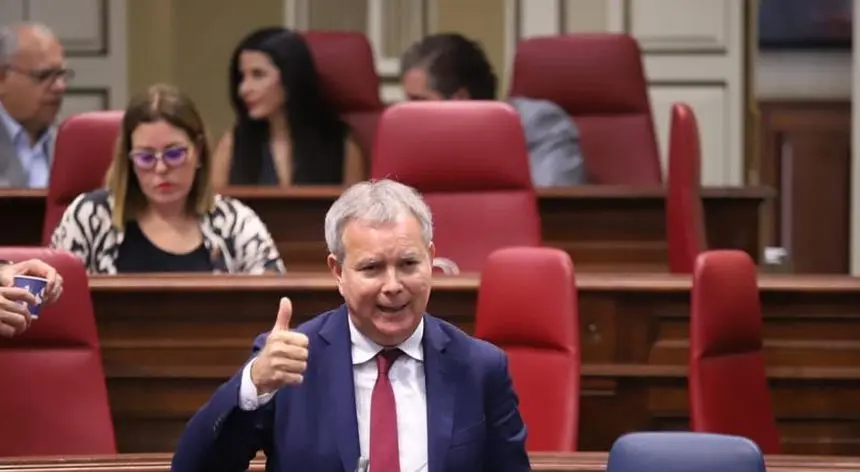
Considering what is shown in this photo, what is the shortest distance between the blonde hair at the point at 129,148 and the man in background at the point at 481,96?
127 cm

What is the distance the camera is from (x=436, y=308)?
135 inches

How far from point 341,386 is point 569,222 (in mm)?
2404

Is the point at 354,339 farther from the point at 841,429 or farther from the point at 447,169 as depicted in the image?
the point at 447,169

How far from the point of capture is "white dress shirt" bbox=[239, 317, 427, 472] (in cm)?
214

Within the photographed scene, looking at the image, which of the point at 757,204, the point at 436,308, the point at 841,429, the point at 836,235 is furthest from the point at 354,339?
the point at 836,235

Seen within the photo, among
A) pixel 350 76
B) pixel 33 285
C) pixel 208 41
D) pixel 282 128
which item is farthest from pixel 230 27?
pixel 33 285

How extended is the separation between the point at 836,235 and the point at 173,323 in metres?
→ 5.62

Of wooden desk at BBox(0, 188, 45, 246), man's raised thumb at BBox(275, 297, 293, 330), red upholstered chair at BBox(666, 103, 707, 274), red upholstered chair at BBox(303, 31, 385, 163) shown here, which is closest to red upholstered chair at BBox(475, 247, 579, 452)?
red upholstered chair at BBox(666, 103, 707, 274)

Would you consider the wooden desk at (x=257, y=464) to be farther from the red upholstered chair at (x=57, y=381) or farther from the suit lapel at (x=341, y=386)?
the red upholstered chair at (x=57, y=381)

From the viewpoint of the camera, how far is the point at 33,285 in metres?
2.75

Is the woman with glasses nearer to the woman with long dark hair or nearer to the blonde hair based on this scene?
the blonde hair

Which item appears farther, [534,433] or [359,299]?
[534,433]

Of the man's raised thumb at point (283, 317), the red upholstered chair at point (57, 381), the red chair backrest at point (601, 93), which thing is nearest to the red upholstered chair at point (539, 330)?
the red upholstered chair at point (57, 381)

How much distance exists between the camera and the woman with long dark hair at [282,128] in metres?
4.86
